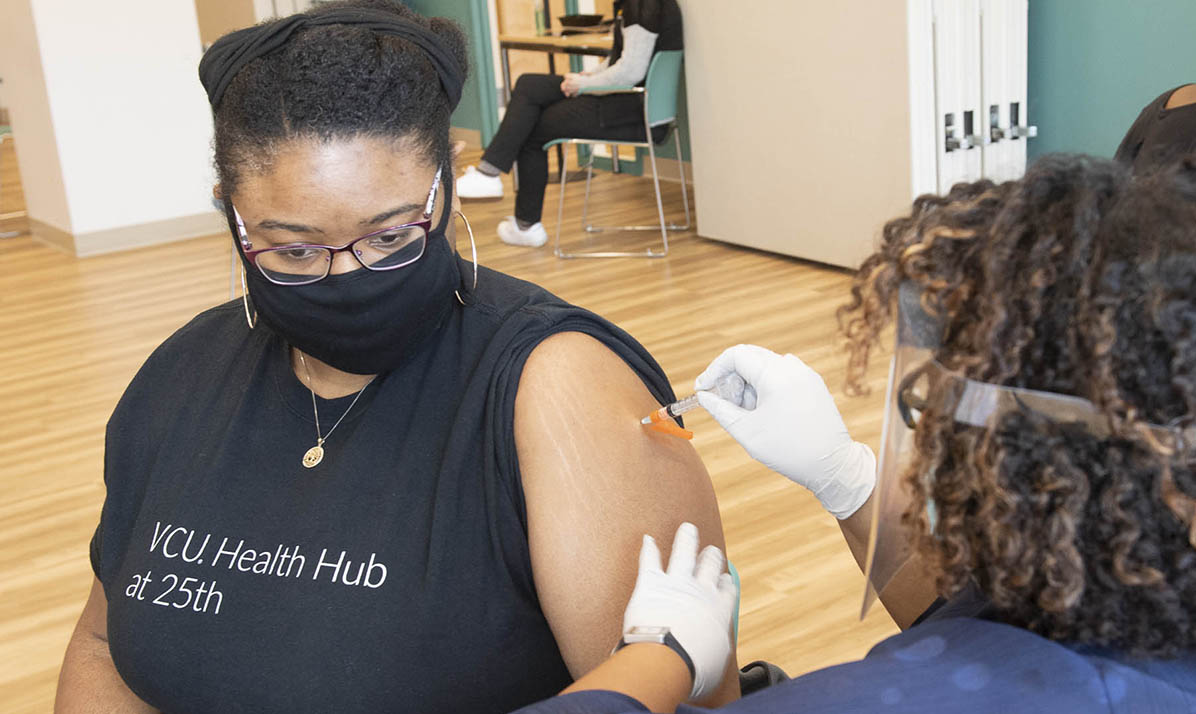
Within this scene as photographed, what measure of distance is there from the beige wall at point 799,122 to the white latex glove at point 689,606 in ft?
9.26

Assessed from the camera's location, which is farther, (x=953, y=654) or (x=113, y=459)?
(x=113, y=459)

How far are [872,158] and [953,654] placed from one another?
11.6 ft

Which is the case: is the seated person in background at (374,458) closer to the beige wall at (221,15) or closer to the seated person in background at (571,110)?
the seated person in background at (571,110)

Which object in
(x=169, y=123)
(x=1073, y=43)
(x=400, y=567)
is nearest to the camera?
(x=400, y=567)

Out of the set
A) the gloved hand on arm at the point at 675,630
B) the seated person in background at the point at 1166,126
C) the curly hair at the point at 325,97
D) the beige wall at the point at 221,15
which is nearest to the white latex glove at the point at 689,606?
the gloved hand on arm at the point at 675,630

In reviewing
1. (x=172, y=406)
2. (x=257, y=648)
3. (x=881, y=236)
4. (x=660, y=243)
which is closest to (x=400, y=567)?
(x=257, y=648)

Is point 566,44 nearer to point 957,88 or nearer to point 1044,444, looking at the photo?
point 957,88

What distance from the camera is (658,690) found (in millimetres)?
934

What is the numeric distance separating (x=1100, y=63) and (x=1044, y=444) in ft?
11.5

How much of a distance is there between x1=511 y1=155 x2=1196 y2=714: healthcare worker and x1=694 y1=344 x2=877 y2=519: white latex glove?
40 centimetres

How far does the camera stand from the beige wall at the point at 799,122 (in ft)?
13.1

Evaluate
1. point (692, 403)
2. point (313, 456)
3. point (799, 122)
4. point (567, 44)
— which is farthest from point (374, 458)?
point (567, 44)

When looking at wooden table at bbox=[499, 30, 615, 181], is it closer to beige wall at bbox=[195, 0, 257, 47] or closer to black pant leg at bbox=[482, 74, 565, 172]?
black pant leg at bbox=[482, 74, 565, 172]

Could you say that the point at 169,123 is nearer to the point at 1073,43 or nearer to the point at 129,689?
the point at 1073,43
